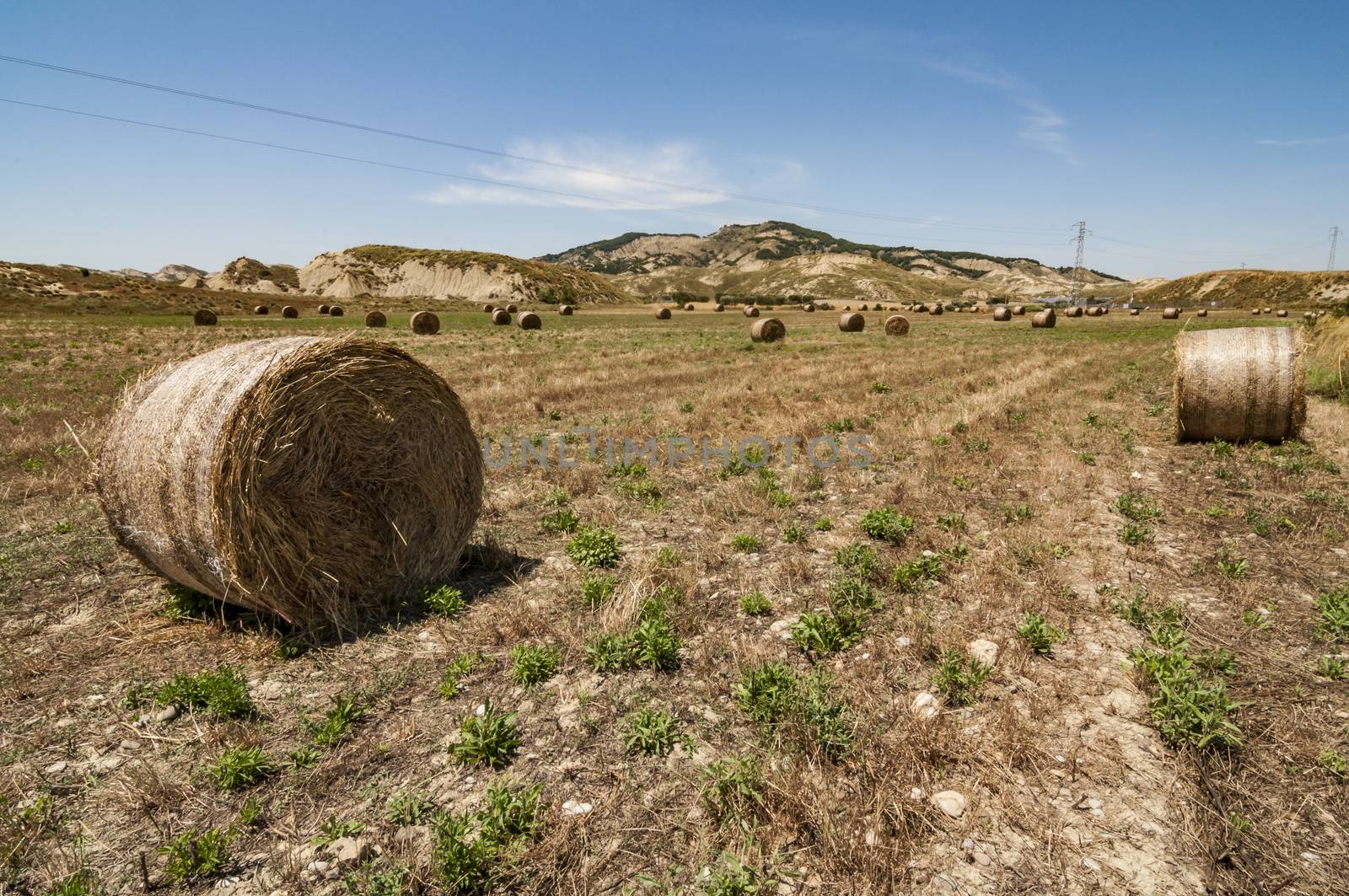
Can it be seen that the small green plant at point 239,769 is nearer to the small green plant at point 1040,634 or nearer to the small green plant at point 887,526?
the small green plant at point 1040,634

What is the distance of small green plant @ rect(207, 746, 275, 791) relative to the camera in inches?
153

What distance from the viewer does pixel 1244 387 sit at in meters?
11.0

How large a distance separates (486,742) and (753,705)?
187 cm

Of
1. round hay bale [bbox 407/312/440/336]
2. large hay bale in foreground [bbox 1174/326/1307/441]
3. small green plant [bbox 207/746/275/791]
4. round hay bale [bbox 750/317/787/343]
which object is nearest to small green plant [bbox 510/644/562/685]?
small green plant [bbox 207/746/275/791]

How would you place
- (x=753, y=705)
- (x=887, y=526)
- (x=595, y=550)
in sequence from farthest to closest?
1. (x=887, y=526)
2. (x=595, y=550)
3. (x=753, y=705)

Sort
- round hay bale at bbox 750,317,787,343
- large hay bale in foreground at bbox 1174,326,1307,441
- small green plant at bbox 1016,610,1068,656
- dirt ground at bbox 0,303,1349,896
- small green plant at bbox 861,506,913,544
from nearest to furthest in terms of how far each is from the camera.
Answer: dirt ground at bbox 0,303,1349,896, small green plant at bbox 1016,610,1068,656, small green plant at bbox 861,506,913,544, large hay bale in foreground at bbox 1174,326,1307,441, round hay bale at bbox 750,317,787,343

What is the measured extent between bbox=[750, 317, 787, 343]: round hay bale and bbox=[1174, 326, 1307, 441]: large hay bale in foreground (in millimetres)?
22617

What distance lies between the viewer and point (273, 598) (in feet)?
18.6

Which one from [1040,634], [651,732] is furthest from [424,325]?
[1040,634]

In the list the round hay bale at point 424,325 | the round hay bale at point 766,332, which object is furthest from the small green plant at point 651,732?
the round hay bale at point 424,325

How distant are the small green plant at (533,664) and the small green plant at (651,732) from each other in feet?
2.83

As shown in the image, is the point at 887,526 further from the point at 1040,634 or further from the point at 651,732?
the point at 651,732

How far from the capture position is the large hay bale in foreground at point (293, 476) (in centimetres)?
540

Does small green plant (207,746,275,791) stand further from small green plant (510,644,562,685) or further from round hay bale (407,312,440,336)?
round hay bale (407,312,440,336)
